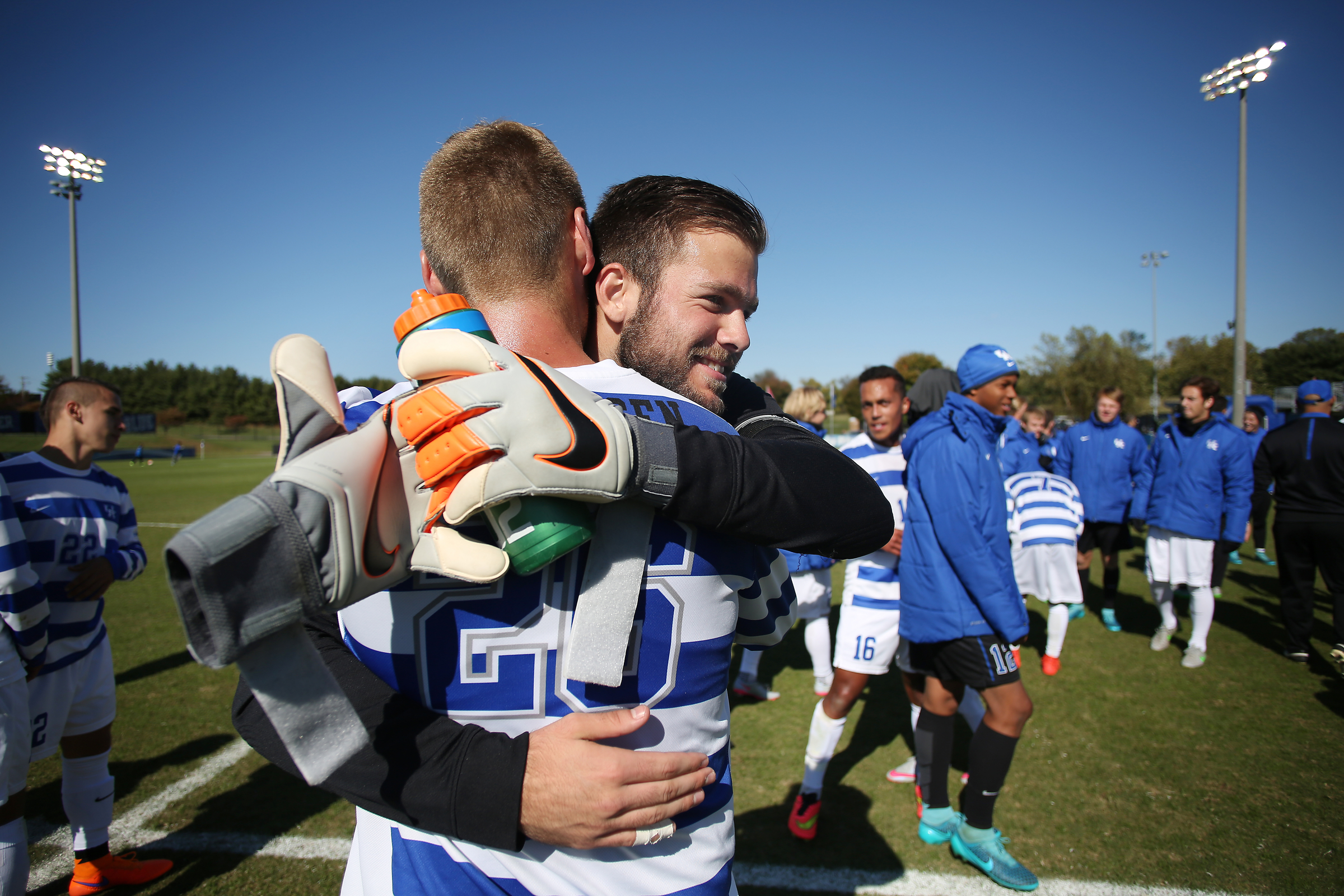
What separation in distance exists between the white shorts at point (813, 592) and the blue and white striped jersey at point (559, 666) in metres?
4.15

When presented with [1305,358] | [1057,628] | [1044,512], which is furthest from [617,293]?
[1305,358]

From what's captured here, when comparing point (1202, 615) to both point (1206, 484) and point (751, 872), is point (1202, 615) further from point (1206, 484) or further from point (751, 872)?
point (751, 872)

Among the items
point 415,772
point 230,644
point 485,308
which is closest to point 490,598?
point 415,772

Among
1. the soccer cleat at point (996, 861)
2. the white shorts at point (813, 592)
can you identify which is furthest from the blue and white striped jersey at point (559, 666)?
the white shorts at point (813, 592)

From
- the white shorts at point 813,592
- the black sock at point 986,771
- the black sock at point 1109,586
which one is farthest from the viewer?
the black sock at point 1109,586

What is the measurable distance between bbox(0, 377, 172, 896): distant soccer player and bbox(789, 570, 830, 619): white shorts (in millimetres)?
4223

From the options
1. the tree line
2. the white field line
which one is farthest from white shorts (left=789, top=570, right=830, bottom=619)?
the tree line

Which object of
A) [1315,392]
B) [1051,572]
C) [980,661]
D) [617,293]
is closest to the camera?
[617,293]

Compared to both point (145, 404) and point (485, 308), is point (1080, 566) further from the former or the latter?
point (145, 404)

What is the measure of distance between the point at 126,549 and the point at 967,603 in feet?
15.4

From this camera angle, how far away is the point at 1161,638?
255 inches

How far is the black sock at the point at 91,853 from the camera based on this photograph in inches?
125

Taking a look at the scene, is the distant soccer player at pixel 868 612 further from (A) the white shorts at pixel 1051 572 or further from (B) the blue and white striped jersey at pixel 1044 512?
(A) the white shorts at pixel 1051 572

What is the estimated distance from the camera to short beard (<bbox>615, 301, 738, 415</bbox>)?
4.38 feet
